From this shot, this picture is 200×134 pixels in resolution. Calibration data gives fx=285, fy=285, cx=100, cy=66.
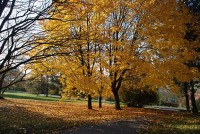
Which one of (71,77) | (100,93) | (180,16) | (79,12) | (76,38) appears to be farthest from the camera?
(100,93)

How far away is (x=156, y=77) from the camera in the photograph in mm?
18688

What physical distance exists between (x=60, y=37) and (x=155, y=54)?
11257 mm

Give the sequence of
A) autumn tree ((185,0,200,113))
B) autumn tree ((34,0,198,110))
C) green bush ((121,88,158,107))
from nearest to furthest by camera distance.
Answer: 1. autumn tree ((34,0,198,110))
2. autumn tree ((185,0,200,113))
3. green bush ((121,88,158,107))

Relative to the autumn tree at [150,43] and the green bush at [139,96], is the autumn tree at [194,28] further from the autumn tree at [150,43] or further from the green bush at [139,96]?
the green bush at [139,96]

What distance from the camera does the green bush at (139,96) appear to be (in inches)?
1179

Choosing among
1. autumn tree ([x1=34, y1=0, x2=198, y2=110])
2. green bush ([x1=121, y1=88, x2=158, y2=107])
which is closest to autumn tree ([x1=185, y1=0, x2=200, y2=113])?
autumn tree ([x1=34, y1=0, x2=198, y2=110])

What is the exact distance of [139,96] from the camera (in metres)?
30.0

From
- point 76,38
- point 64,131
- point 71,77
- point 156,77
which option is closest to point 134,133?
point 64,131

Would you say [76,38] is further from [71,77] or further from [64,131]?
[71,77]

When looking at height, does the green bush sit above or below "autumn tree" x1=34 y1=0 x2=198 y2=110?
below

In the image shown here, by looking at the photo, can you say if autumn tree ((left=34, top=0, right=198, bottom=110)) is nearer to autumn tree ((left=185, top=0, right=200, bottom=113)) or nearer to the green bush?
autumn tree ((left=185, top=0, right=200, bottom=113))

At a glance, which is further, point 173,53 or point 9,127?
point 173,53

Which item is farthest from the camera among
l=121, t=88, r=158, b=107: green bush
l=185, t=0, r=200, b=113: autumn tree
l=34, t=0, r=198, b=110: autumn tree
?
l=121, t=88, r=158, b=107: green bush

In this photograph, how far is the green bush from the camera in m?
30.0
